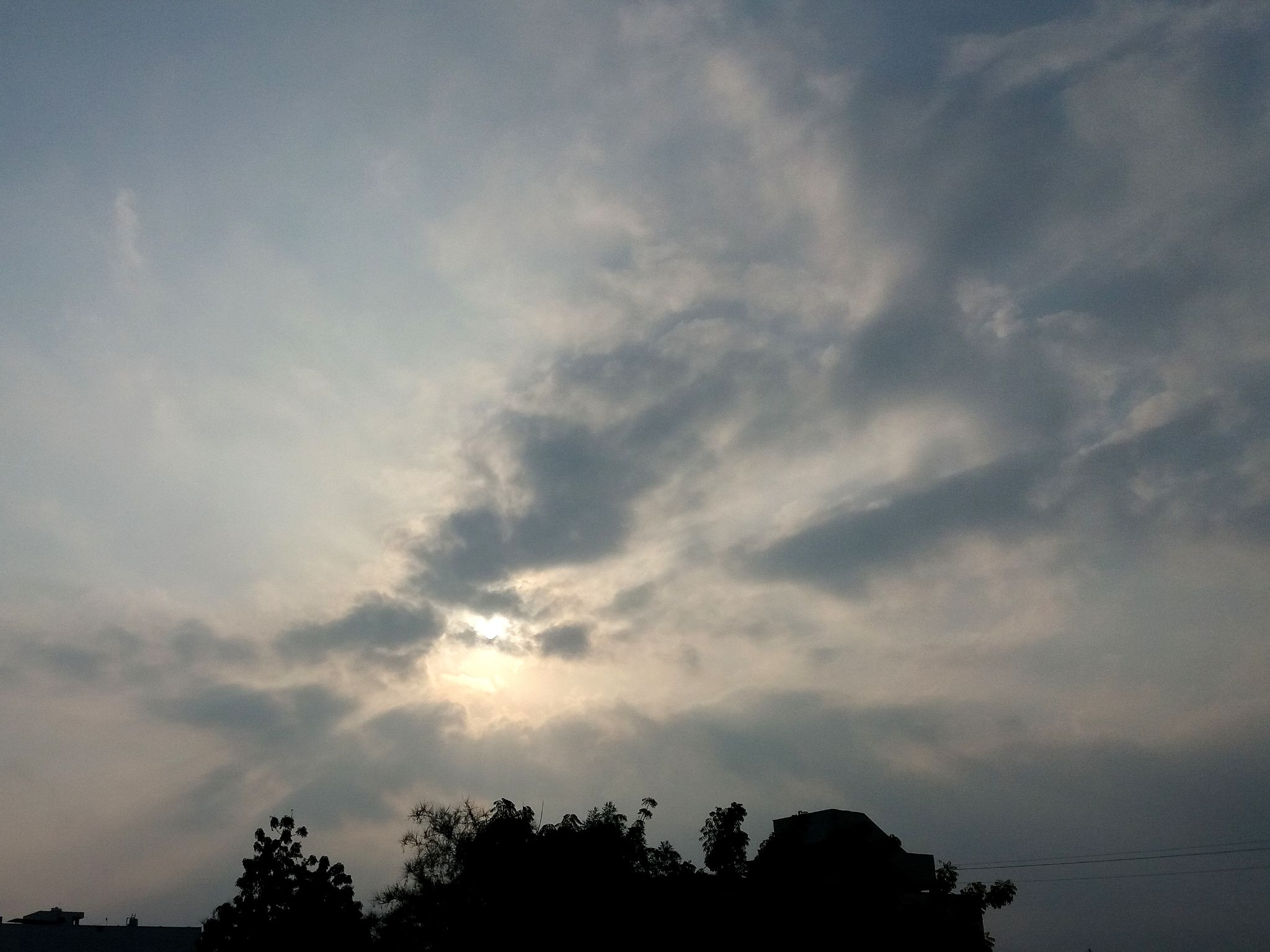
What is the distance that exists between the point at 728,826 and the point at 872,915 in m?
8.79

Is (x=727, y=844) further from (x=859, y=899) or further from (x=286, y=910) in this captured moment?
(x=286, y=910)

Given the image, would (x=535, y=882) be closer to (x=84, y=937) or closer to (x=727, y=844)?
(x=727, y=844)

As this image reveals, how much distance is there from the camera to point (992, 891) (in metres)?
43.4

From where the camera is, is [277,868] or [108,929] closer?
[277,868]

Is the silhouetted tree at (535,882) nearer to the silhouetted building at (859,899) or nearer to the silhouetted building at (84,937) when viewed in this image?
the silhouetted building at (859,899)

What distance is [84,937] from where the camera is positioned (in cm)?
7750

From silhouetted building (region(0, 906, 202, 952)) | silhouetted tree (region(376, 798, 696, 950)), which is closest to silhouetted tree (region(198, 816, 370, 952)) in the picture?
silhouetted tree (region(376, 798, 696, 950))

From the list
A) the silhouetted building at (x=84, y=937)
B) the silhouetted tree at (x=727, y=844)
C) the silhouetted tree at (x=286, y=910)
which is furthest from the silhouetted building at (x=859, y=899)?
the silhouetted building at (x=84, y=937)

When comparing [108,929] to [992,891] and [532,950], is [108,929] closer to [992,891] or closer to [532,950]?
[532,950]

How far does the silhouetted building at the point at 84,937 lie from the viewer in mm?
74312

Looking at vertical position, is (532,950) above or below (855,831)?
below

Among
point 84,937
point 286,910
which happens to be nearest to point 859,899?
point 286,910

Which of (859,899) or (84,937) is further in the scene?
(84,937)

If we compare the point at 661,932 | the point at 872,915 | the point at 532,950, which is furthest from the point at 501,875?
the point at 872,915
